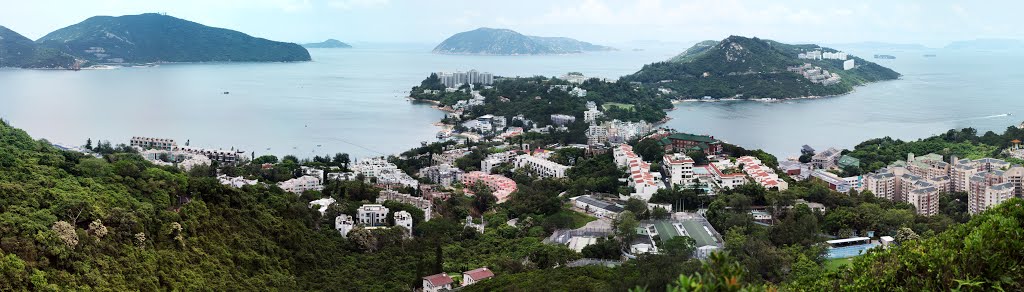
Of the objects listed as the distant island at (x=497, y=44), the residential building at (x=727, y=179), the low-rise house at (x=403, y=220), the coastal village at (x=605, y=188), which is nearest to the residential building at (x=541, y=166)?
the coastal village at (x=605, y=188)

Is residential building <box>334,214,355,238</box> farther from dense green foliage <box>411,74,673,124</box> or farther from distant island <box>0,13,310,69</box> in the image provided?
distant island <box>0,13,310,69</box>

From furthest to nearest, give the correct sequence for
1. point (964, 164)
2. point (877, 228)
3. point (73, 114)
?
point (73, 114)
point (964, 164)
point (877, 228)

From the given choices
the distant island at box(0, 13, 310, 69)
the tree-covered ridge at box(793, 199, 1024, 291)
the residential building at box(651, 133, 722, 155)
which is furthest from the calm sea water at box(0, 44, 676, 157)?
the tree-covered ridge at box(793, 199, 1024, 291)

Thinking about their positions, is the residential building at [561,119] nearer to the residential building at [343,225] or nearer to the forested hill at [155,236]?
the residential building at [343,225]

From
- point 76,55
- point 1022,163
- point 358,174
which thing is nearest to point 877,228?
point 1022,163

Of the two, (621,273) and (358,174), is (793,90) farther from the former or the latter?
(621,273)
